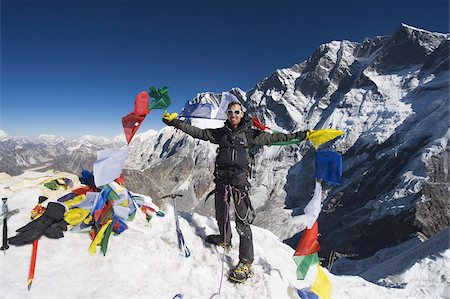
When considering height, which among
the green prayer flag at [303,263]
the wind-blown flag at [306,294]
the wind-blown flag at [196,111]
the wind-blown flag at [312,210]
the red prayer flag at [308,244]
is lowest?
the wind-blown flag at [306,294]

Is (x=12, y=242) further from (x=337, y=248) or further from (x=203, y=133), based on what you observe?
(x=337, y=248)

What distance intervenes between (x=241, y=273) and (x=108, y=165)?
4.61 metres

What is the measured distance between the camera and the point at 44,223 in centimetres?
775

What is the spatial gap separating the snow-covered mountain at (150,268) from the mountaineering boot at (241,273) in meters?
0.17

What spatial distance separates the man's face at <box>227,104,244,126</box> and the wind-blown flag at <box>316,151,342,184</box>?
2.71 metres

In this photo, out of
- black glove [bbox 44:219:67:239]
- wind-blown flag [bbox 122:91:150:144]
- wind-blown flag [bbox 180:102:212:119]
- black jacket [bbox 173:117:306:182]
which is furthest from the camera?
wind-blown flag [bbox 180:102:212:119]

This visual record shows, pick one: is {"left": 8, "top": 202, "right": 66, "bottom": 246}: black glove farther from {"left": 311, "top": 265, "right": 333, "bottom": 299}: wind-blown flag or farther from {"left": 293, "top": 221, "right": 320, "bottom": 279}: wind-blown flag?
{"left": 311, "top": 265, "right": 333, "bottom": 299}: wind-blown flag

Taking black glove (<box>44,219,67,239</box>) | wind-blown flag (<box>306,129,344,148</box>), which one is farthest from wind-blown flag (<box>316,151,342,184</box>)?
black glove (<box>44,219,67,239</box>)

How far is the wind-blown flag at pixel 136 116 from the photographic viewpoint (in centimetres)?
823

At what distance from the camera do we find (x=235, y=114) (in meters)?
7.39

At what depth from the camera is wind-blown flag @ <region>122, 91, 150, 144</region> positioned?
27.0 feet

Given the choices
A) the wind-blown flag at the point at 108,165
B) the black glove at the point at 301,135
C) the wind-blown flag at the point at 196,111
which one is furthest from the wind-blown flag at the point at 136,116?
the black glove at the point at 301,135

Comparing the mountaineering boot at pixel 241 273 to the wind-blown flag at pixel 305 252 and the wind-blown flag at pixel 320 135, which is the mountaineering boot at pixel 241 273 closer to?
the wind-blown flag at pixel 305 252

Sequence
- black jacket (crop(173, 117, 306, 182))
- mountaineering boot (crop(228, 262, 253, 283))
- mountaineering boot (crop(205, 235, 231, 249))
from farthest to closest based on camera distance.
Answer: mountaineering boot (crop(205, 235, 231, 249)) → black jacket (crop(173, 117, 306, 182)) → mountaineering boot (crop(228, 262, 253, 283))
